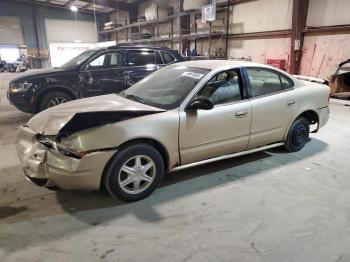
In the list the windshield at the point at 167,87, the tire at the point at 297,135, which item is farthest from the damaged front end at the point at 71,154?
the tire at the point at 297,135

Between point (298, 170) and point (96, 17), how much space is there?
22973 millimetres

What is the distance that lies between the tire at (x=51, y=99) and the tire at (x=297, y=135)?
4.42 m

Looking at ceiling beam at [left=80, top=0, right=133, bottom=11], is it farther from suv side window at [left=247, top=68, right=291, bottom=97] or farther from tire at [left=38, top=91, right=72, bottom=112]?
suv side window at [left=247, top=68, right=291, bottom=97]

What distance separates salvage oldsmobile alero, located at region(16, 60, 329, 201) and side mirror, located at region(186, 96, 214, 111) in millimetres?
10

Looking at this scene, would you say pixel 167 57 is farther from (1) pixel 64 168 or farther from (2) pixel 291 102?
(1) pixel 64 168

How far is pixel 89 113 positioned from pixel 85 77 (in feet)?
12.6

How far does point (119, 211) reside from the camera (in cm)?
264

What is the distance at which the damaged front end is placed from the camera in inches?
97.3

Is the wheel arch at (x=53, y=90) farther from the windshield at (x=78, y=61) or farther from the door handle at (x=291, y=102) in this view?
the door handle at (x=291, y=102)

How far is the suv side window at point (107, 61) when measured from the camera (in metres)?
6.20

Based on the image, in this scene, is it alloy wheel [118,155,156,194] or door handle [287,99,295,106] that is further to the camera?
door handle [287,99,295,106]

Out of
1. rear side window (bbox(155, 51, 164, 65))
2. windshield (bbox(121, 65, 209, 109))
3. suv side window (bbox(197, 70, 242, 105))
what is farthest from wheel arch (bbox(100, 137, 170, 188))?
rear side window (bbox(155, 51, 164, 65))

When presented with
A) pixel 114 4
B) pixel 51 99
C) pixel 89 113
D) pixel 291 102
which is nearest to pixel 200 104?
pixel 89 113

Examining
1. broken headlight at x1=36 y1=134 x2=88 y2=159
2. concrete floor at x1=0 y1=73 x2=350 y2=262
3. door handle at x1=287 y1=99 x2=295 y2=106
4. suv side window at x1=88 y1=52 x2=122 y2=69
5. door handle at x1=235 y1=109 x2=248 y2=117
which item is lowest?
concrete floor at x1=0 y1=73 x2=350 y2=262
